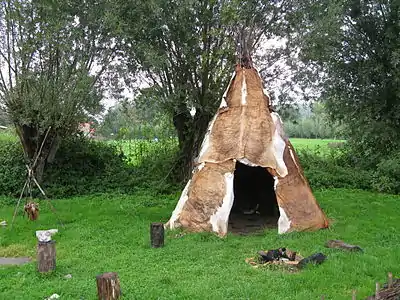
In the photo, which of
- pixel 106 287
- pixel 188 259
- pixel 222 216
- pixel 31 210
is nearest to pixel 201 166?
pixel 222 216

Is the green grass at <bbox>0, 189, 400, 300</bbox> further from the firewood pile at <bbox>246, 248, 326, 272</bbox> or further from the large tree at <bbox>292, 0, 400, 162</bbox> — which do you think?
the large tree at <bbox>292, 0, 400, 162</bbox>

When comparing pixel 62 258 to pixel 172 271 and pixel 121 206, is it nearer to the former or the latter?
pixel 172 271

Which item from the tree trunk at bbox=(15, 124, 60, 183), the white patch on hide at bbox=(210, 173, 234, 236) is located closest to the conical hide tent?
the white patch on hide at bbox=(210, 173, 234, 236)

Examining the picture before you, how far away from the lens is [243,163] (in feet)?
32.2

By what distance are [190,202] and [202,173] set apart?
62 centimetres

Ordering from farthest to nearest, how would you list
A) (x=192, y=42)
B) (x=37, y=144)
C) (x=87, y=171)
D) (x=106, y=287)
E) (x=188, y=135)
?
1. (x=87, y=171)
2. (x=188, y=135)
3. (x=37, y=144)
4. (x=192, y=42)
5. (x=106, y=287)

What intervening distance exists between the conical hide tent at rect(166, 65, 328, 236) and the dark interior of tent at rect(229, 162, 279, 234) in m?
2.03

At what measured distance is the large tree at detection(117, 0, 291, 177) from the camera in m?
11.3

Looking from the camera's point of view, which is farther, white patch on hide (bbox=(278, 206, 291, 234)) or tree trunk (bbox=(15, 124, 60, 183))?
tree trunk (bbox=(15, 124, 60, 183))

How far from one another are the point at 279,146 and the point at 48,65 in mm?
7350

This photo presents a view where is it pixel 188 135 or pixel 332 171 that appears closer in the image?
pixel 188 135

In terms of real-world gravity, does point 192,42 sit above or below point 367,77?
above

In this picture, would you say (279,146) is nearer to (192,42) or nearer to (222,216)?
(222,216)

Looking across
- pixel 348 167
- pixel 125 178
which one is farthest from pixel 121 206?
pixel 348 167
